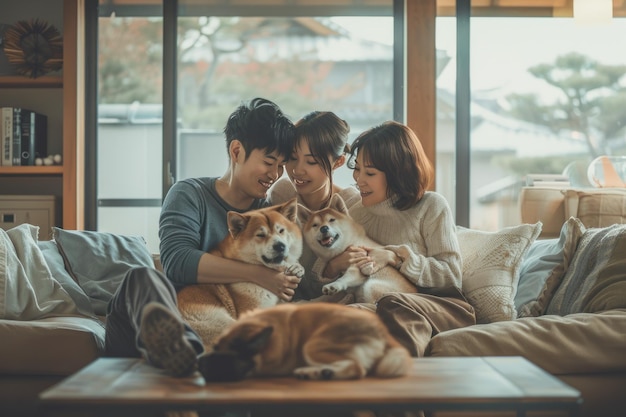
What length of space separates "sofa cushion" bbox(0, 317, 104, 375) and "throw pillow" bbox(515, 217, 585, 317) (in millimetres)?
1438

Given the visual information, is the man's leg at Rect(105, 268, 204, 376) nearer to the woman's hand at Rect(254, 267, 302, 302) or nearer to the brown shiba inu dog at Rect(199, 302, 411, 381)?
the brown shiba inu dog at Rect(199, 302, 411, 381)

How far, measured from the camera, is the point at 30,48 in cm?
455

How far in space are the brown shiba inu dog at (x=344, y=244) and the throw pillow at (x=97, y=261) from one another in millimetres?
888

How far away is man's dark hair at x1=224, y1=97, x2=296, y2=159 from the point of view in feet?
8.05

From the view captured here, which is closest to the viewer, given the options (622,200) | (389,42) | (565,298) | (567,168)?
(565,298)

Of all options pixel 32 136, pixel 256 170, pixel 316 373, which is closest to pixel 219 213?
pixel 256 170

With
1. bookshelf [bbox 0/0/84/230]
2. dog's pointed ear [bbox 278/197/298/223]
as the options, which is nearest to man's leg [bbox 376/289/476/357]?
dog's pointed ear [bbox 278/197/298/223]

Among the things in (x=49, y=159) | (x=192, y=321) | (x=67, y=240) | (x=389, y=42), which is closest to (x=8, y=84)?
(x=49, y=159)

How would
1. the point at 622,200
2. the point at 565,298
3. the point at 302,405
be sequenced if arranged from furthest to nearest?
the point at 622,200, the point at 565,298, the point at 302,405

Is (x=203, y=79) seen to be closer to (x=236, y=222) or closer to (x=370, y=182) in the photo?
(x=370, y=182)

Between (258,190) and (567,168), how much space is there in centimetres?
267

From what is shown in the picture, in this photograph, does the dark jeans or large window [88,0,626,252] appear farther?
large window [88,0,626,252]

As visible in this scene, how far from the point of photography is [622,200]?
3.38 metres

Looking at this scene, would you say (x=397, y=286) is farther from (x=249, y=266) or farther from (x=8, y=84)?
(x=8, y=84)
